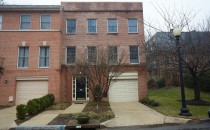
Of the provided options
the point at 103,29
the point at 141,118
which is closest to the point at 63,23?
the point at 103,29

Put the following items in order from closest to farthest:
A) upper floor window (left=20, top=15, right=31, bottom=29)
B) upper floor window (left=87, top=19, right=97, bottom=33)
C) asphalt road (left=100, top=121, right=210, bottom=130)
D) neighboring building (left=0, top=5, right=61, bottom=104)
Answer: asphalt road (left=100, top=121, right=210, bottom=130) < neighboring building (left=0, top=5, right=61, bottom=104) < upper floor window (left=20, top=15, right=31, bottom=29) < upper floor window (left=87, top=19, right=97, bottom=33)

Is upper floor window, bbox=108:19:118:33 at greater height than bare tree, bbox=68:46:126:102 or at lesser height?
greater

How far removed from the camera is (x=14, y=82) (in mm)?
18609

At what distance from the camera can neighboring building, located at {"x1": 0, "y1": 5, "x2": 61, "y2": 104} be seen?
18.7 m

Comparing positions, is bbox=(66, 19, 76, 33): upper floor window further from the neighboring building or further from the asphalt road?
the asphalt road

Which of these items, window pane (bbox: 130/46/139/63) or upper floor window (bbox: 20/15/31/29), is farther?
window pane (bbox: 130/46/139/63)

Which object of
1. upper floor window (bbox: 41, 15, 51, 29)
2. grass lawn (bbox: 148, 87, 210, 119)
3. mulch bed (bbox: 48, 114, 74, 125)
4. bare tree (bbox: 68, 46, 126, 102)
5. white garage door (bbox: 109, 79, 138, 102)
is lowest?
mulch bed (bbox: 48, 114, 74, 125)

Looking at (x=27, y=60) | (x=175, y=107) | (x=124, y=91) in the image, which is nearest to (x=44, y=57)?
(x=27, y=60)

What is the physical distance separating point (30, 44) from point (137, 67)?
1084 centimetres

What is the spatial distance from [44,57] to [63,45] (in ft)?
8.95

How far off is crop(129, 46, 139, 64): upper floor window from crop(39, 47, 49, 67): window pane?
8.61 meters

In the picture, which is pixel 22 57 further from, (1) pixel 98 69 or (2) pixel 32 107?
(1) pixel 98 69

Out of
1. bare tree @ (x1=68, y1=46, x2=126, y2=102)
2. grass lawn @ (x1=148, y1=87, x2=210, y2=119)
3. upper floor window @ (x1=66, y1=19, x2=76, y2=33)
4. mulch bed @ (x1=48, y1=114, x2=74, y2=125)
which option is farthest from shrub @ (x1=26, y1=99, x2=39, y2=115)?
upper floor window @ (x1=66, y1=19, x2=76, y2=33)

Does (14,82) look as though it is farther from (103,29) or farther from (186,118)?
(186,118)
